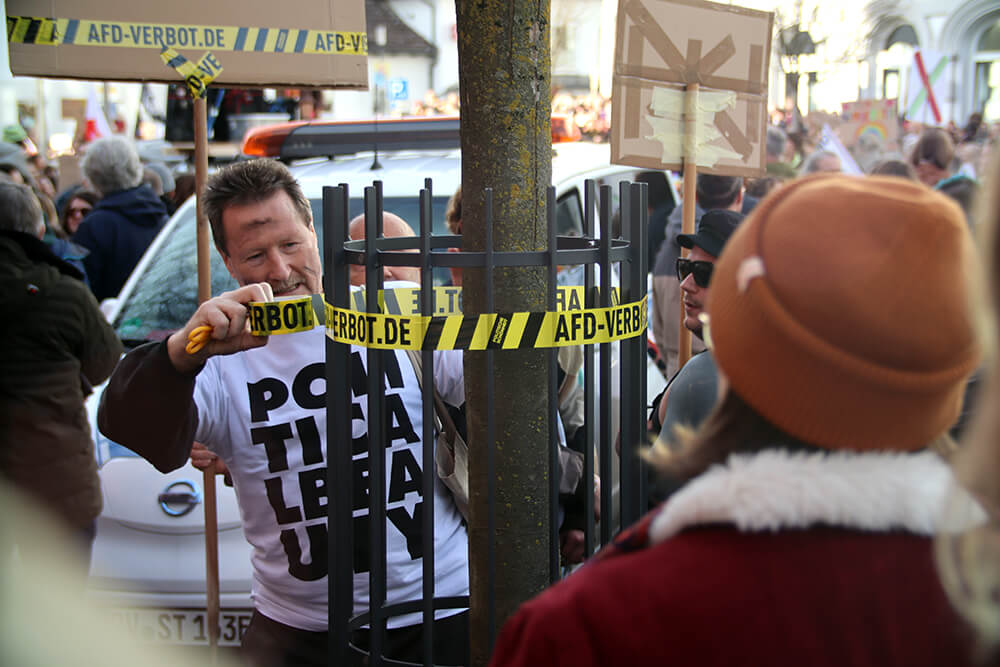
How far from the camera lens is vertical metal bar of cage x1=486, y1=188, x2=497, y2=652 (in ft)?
5.67

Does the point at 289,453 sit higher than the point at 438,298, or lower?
lower

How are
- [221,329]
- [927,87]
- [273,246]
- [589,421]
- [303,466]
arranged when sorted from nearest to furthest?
[589,421], [221,329], [303,466], [273,246], [927,87]

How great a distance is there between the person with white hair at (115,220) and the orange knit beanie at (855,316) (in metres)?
6.06

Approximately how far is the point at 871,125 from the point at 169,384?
37.0 feet

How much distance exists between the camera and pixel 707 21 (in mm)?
3781

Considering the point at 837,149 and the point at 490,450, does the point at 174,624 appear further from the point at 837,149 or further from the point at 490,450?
the point at 837,149

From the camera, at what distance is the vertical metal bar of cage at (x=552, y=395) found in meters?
1.76

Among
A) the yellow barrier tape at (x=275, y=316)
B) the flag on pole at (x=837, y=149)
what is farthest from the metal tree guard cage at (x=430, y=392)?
the flag on pole at (x=837, y=149)

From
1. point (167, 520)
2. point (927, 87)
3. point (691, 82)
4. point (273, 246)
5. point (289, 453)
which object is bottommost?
point (167, 520)

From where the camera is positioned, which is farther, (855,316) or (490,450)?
(490,450)

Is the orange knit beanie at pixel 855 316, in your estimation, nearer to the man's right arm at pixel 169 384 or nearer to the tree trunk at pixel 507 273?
the tree trunk at pixel 507 273

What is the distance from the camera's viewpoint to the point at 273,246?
2.72m

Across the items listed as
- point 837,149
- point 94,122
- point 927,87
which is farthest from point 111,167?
point 927,87

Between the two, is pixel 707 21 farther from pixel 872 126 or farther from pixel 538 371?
pixel 872 126
